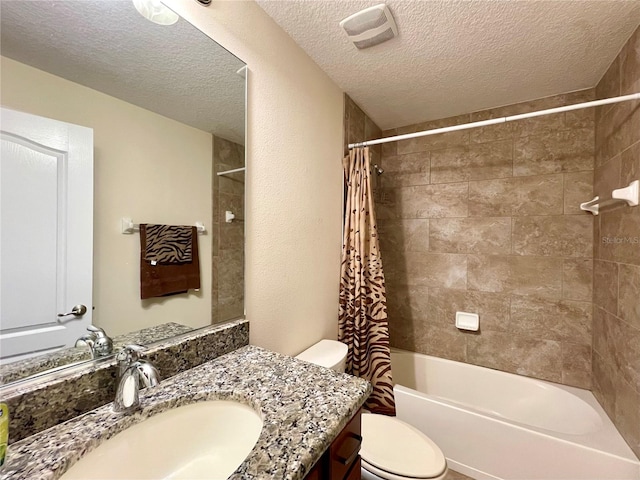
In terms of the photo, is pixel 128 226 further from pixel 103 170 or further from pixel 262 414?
pixel 262 414

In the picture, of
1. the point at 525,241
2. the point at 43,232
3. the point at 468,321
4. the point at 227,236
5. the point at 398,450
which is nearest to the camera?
the point at 43,232

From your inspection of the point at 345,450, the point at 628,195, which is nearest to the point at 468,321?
the point at 628,195

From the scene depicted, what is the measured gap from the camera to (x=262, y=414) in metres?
0.67

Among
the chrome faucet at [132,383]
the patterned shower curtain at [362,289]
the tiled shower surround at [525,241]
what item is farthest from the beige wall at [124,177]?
the tiled shower surround at [525,241]

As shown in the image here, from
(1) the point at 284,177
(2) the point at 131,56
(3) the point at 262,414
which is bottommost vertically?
(3) the point at 262,414

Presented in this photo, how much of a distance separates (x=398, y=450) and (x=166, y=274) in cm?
128

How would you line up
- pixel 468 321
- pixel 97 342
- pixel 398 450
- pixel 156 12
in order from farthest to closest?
pixel 468 321 < pixel 398 450 < pixel 156 12 < pixel 97 342

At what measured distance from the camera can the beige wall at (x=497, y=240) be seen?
6.13 ft

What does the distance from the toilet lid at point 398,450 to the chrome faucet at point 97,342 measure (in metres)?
1.12

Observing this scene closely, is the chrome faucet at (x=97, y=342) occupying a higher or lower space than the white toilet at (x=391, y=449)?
higher

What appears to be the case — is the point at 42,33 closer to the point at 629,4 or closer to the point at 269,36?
the point at 269,36

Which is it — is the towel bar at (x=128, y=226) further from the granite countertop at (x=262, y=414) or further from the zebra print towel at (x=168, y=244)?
the granite countertop at (x=262, y=414)

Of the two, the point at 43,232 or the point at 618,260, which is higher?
the point at 43,232

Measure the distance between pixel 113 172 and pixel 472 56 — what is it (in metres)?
1.85
